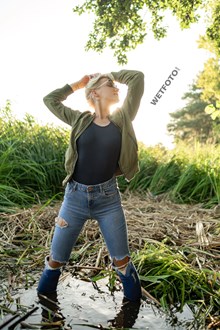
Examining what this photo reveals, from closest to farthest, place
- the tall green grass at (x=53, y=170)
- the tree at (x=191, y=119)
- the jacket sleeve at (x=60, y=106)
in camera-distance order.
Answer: the jacket sleeve at (x=60, y=106), the tall green grass at (x=53, y=170), the tree at (x=191, y=119)

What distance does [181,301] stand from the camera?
2.75 meters

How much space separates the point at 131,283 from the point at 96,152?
0.85 metres

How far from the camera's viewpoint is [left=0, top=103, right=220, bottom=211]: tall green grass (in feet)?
18.0

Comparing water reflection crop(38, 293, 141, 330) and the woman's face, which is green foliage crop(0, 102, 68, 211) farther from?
the woman's face

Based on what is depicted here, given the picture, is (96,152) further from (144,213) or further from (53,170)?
(53,170)

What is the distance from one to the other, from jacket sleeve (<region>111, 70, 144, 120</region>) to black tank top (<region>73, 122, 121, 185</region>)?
0.15 meters

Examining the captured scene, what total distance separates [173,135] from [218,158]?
78.2 feet

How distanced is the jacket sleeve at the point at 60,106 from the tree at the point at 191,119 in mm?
26614

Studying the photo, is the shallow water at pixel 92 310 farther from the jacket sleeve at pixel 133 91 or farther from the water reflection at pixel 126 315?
the jacket sleeve at pixel 133 91

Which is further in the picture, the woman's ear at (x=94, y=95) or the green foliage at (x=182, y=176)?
the green foliage at (x=182, y=176)

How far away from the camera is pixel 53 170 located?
20.4 ft

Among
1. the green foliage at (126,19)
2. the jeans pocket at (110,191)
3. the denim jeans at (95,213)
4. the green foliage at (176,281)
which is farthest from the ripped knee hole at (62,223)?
the green foliage at (126,19)

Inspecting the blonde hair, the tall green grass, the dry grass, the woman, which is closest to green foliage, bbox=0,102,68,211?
the tall green grass

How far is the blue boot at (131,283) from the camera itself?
2.68 metres
